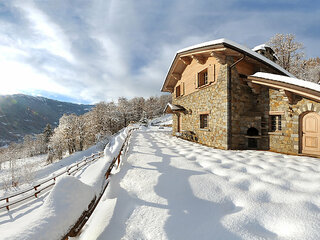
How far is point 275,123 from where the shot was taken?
22.5 feet

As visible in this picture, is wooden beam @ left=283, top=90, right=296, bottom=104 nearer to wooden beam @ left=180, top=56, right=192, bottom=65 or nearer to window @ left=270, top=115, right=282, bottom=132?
window @ left=270, top=115, right=282, bottom=132

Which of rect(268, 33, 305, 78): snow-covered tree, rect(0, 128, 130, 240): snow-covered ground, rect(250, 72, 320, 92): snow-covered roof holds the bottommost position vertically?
rect(0, 128, 130, 240): snow-covered ground

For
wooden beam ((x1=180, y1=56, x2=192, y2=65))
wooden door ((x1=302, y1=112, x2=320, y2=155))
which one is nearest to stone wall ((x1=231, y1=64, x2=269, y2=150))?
wooden door ((x1=302, y1=112, x2=320, y2=155))

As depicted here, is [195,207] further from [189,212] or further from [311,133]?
[311,133]

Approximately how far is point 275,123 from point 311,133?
1328 mm

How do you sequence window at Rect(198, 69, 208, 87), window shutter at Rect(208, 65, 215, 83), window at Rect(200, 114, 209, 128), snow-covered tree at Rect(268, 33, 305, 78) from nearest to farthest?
window shutter at Rect(208, 65, 215, 83)
window at Rect(198, 69, 208, 87)
window at Rect(200, 114, 209, 128)
snow-covered tree at Rect(268, 33, 305, 78)

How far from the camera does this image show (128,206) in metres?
2.46

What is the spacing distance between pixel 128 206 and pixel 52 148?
3802cm

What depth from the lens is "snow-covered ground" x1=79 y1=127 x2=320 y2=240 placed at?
1.87 meters

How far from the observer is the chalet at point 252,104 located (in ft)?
18.8

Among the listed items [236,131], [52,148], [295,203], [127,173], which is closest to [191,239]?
[295,203]

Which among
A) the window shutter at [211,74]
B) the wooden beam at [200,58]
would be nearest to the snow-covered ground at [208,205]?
the window shutter at [211,74]

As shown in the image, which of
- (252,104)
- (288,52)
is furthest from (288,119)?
(288,52)

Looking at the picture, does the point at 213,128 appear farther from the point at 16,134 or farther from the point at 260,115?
the point at 16,134
